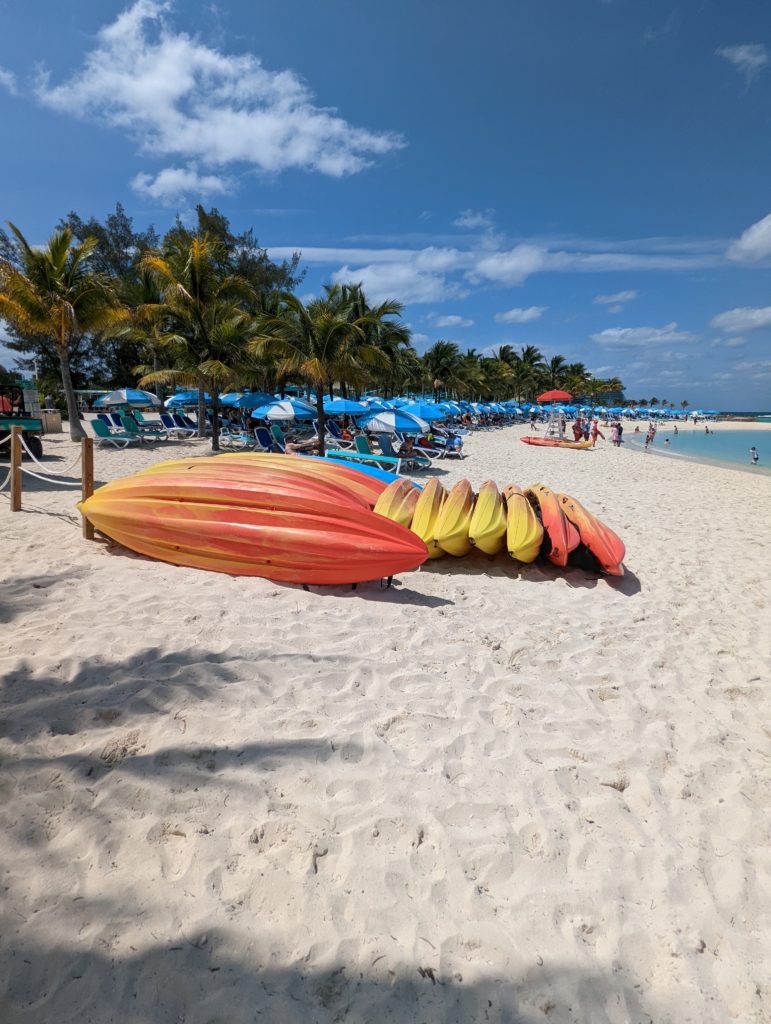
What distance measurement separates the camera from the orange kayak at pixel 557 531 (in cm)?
541

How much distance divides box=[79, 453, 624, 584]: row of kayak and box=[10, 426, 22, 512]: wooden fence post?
2195mm

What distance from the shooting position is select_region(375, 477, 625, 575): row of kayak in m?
5.42

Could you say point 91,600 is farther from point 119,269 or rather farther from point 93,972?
point 119,269

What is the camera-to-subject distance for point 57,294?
1412cm

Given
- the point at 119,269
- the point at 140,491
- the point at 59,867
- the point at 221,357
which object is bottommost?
the point at 59,867

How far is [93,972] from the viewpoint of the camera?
1.49 metres

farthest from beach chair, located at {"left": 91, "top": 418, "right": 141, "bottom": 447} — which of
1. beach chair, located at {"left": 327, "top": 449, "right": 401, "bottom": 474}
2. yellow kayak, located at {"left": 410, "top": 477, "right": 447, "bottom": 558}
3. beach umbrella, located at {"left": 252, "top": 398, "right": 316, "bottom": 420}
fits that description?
yellow kayak, located at {"left": 410, "top": 477, "right": 447, "bottom": 558}

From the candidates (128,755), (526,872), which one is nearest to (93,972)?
(128,755)

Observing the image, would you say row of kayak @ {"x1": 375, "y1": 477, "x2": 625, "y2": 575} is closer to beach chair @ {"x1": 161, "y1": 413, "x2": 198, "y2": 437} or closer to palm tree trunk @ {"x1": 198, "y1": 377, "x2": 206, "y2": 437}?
palm tree trunk @ {"x1": 198, "y1": 377, "x2": 206, "y2": 437}

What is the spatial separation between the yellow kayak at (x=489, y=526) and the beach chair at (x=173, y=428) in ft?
52.2

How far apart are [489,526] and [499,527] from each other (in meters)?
0.12

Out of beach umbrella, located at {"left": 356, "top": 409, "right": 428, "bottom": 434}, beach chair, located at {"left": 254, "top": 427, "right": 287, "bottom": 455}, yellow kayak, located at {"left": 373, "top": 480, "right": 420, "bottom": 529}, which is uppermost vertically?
beach umbrella, located at {"left": 356, "top": 409, "right": 428, "bottom": 434}

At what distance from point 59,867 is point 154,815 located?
13.4 inches

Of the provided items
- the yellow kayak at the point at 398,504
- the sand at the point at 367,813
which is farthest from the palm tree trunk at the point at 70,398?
the sand at the point at 367,813
